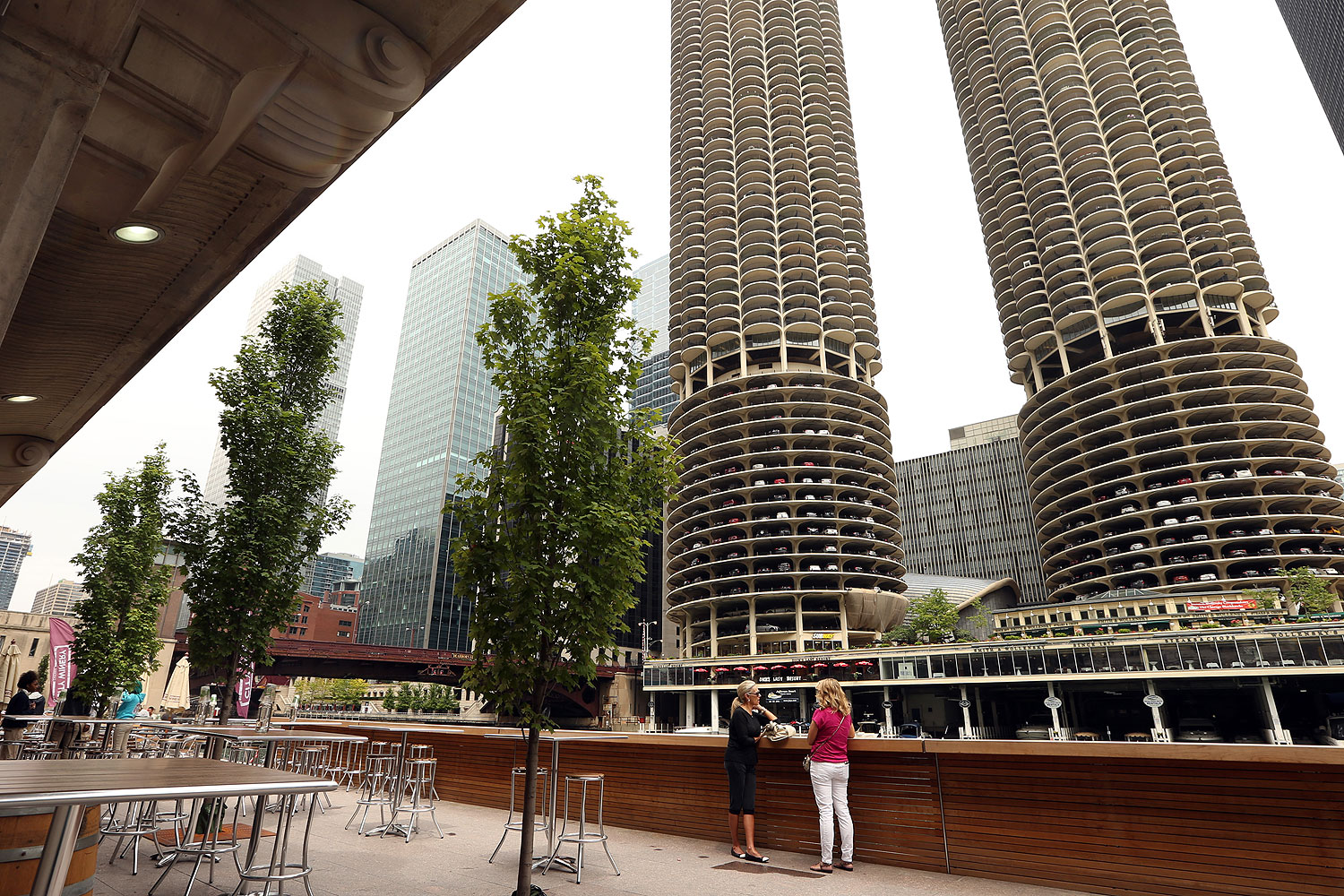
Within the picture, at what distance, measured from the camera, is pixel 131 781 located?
307cm

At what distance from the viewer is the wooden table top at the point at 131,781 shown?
2350mm

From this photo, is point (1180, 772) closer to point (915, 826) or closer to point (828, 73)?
point (915, 826)

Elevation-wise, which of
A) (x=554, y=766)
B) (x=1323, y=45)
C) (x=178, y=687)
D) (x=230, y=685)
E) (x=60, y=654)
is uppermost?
(x=1323, y=45)

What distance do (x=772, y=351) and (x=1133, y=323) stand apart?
142 ft

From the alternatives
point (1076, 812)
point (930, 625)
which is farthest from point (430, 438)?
point (1076, 812)

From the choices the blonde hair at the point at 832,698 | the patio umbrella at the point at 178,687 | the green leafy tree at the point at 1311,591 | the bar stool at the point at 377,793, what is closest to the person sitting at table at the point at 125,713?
the bar stool at the point at 377,793

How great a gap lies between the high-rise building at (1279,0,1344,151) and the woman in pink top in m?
68.0

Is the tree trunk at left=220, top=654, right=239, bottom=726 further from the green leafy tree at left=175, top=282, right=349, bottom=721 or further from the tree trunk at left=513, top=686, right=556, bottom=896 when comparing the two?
the tree trunk at left=513, top=686, right=556, bottom=896

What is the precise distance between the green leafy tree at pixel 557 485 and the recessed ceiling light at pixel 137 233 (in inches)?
137

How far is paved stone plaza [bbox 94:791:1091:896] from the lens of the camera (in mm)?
6762

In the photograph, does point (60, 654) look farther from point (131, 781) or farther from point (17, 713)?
point (131, 781)

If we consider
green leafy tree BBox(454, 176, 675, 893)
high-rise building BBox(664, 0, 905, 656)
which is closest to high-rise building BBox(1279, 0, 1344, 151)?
high-rise building BBox(664, 0, 905, 656)

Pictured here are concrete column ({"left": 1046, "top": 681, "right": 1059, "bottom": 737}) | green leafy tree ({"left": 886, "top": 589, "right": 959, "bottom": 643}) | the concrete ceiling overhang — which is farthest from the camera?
green leafy tree ({"left": 886, "top": 589, "right": 959, "bottom": 643})

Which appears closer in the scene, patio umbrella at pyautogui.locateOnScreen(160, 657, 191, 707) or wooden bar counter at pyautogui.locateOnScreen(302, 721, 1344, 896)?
wooden bar counter at pyautogui.locateOnScreen(302, 721, 1344, 896)
